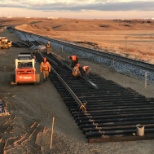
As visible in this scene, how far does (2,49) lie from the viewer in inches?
1783

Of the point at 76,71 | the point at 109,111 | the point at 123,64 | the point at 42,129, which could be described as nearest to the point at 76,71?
the point at 76,71

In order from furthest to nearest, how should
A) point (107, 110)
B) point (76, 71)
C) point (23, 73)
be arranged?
1. point (76, 71)
2. point (23, 73)
3. point (107, 110)

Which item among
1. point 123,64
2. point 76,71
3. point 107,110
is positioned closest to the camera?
point 107,110

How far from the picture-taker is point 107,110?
14.8m

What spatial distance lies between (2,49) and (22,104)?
30.9 metres

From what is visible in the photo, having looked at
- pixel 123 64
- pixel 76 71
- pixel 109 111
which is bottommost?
pixel 123 64

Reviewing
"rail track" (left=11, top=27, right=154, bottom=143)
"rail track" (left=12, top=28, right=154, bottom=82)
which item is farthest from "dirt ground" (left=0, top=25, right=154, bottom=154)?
"rail track" (left=12, top=28, right=154, bottom=82)

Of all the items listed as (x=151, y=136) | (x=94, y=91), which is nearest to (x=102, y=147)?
(x=151, y=136)

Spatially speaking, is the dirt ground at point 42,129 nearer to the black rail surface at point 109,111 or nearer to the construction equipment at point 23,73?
the black rail surface at point 109,111

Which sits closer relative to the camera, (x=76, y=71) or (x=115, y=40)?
(x=76, y=71)

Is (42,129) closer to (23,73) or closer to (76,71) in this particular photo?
(23,73)

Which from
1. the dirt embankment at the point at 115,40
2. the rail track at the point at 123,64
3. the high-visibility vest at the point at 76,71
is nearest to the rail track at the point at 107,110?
the high-visibility vest at the point at 76,71

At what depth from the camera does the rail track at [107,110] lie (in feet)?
38.8

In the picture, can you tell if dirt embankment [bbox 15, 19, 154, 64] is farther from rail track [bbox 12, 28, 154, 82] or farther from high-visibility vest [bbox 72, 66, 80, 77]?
high-visibility vest [bbox 72, 66, 80, 77]
